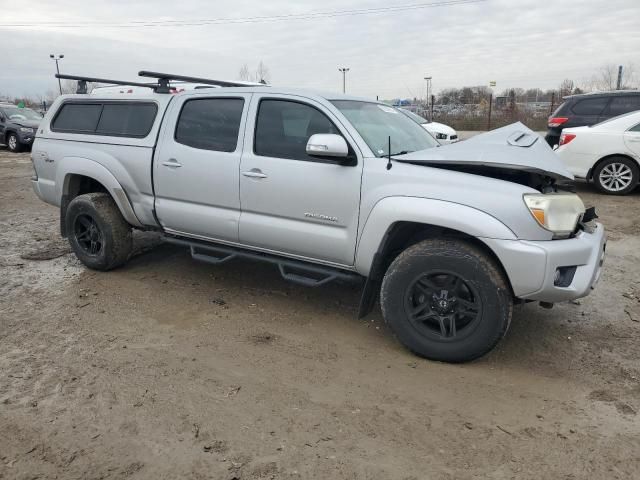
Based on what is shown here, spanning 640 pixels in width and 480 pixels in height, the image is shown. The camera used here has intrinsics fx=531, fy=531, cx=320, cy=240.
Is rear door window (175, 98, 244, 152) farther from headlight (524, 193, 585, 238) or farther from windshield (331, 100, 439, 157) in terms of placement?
headlight (524, 193, 585, 238)

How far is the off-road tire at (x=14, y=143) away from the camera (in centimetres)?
1766

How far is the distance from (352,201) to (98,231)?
2.93 m

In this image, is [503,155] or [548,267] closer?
[548,267]

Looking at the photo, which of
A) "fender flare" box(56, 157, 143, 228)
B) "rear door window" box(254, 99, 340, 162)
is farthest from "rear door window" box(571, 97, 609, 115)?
"fender flare" box(56, 157, 143, 228)

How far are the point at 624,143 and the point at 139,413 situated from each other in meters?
8.74

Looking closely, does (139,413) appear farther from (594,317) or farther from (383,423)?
(594,317)

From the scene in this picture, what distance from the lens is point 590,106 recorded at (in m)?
10.7

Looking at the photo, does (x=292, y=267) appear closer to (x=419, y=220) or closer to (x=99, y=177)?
(x=419, y=220)

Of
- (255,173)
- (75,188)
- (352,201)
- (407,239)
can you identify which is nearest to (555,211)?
(407,239)

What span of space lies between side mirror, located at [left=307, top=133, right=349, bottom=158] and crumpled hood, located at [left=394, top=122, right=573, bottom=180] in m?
0.39

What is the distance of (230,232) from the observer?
4445 millimetres

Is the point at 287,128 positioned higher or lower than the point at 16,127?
higher

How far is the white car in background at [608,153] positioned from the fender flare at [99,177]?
7186mm

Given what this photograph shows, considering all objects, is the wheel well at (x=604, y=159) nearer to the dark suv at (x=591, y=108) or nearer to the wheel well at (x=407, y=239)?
the dark suv at (x=591, y=108)
